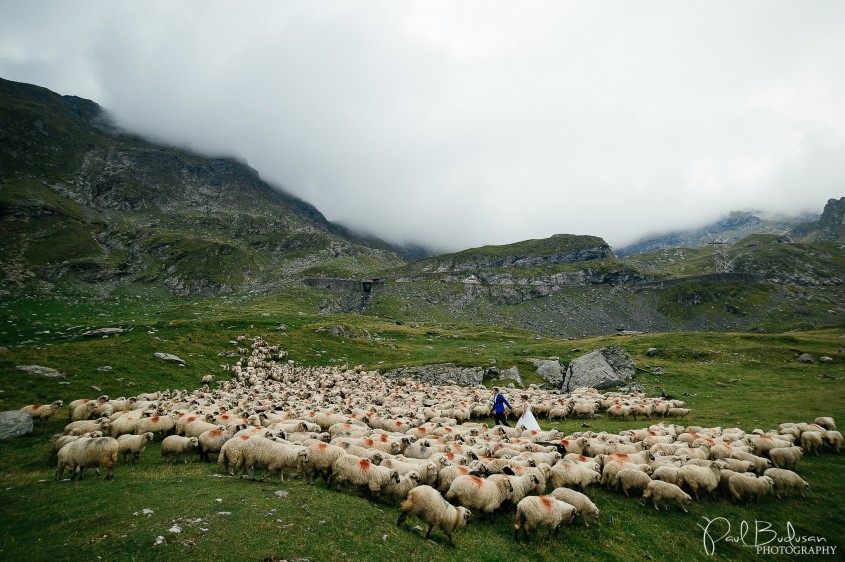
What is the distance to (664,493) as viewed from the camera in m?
15.4

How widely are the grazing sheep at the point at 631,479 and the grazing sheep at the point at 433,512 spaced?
26.6 feet

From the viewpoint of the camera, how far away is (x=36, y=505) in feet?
40.9

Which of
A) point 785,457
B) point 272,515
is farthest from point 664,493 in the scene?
point 272,515

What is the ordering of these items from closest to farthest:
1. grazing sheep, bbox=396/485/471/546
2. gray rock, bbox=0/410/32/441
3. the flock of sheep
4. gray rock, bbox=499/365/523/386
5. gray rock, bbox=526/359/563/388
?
grazing sheep, bbox=396/485/471/546
the flock of sheep
gray rock, bbox=0/410/32/441
gray rock, bbox=499/365/523/386
gray rock, bbox=526/359/563/388

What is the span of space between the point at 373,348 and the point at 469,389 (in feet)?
110

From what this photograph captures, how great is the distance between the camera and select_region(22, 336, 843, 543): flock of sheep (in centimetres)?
1384

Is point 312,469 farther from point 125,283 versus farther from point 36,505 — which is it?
point 125,283

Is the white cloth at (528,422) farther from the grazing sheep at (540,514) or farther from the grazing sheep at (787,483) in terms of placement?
the grazing sheep at (540,514)

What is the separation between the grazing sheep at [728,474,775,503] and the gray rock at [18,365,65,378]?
46.2 meters

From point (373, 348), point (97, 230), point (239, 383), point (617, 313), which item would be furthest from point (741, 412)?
point (97, 230)

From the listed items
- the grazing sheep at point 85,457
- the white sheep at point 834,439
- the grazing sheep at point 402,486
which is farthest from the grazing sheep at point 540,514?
the white sheep at point 834,439

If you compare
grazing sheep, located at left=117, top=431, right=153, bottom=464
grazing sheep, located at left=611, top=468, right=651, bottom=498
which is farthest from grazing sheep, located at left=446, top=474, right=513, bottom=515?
grazing sheep, located at left=117, top=431, right=153, bottom=464

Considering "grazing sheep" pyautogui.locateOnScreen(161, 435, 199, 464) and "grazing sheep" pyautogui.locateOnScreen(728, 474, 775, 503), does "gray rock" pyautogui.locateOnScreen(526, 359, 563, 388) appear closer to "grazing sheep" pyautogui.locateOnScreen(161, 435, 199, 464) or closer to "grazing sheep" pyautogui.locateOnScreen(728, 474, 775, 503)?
"grazing sheep" pyautogui.locateOnScreen(728, 474, 775, 503)

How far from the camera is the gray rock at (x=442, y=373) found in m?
50.9
